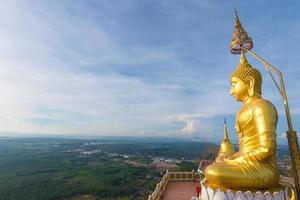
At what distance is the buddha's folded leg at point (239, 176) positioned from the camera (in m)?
5.15

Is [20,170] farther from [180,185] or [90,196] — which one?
[180,185]

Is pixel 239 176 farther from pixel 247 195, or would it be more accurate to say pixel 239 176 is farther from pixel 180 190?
pixel 180 190

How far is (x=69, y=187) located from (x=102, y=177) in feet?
21.2

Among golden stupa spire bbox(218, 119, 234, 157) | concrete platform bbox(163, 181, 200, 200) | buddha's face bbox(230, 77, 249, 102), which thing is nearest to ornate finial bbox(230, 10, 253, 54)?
buddha's face bbox(230, 77, 249, 102)

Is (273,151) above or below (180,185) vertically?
above

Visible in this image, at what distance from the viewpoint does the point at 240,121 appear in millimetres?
6016

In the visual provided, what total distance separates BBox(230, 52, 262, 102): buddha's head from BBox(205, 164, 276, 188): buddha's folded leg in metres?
1.69

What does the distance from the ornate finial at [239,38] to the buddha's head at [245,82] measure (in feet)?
1.81

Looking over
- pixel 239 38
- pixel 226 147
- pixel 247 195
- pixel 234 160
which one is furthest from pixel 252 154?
pixel 226 147

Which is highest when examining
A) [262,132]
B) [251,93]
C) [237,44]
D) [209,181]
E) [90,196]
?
[237,44]

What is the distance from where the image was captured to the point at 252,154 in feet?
17.7

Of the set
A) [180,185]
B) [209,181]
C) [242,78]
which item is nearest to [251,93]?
[242,78]

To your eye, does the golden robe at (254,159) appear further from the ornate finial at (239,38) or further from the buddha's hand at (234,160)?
the ornate finial at (239,38)

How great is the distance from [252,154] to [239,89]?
1577 mm
